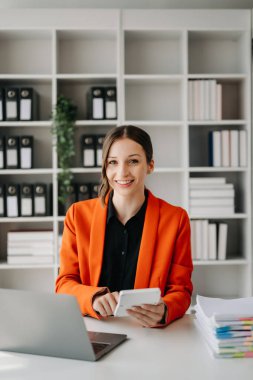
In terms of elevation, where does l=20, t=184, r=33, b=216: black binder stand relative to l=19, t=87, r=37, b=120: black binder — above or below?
below

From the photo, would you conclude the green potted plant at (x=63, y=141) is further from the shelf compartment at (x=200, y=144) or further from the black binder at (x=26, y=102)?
the shelf compartment at (x=200, y=144)

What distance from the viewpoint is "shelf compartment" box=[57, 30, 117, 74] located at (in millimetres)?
3977

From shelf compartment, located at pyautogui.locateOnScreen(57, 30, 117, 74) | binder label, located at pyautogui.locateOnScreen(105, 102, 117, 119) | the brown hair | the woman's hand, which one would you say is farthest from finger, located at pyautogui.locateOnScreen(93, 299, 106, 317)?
shelf compartment, located at pyautogui.locateOnScreen(57, 30, 117, 74)

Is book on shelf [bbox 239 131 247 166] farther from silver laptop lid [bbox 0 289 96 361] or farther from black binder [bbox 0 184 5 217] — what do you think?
silver laptop lid [bbox 0 289 96 361]

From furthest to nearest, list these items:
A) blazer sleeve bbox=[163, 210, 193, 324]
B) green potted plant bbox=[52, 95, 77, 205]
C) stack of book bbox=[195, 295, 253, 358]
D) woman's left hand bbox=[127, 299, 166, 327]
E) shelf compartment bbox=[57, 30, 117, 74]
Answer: shelf compartment bbox=[57, 30, 117, 74]
green potted plant bbox=[52, 95, 77, 205]
blazer sleeve bbox=[163, 210, 193, 324]
woman's left hand bbox=[127, 299, 166, 327]
stack of book bbox=[195, 295, 253, 358]

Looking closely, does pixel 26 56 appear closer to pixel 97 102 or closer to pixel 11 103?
pixel 11 103

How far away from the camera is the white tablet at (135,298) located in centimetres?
137

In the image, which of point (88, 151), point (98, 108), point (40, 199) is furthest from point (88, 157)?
point (40, 199)

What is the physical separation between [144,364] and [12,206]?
8.53ft

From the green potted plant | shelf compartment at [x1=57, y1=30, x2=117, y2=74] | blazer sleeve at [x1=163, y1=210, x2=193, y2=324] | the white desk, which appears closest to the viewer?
the white desk

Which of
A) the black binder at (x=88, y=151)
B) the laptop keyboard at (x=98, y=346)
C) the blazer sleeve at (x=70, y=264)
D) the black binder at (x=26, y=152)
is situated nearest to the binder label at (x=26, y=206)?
the black binder at (x=26, y=152)

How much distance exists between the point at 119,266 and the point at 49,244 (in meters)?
1.85

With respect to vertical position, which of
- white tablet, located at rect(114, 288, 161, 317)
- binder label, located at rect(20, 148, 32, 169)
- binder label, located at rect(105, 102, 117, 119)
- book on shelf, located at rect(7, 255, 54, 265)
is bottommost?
book on shelf, located at rect(7, 255, 54, 265)

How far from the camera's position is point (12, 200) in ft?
11.9
